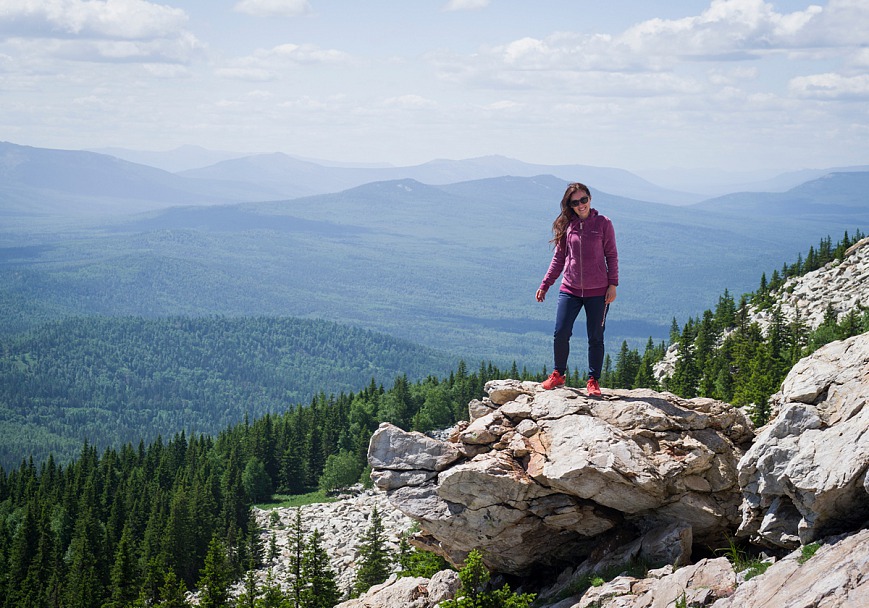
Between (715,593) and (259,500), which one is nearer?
(715,593)

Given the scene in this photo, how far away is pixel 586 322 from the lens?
19.3m

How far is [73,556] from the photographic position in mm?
65188

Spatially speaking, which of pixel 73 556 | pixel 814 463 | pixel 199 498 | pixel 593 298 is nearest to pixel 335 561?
pixel 199 498

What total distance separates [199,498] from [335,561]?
66.0 ft

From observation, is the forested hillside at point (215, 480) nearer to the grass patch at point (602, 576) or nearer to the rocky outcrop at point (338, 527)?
the rocky outcrop at point (338, 527)

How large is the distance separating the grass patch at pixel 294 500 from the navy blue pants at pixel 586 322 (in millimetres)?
58938

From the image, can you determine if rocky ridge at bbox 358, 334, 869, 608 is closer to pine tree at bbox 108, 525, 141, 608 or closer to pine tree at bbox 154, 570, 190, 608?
pine tree at bbox 154, 570, 190, 608

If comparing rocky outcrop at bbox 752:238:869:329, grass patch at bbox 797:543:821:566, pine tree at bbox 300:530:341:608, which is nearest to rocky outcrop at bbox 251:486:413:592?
pine tree at bbox 300:530:341:608

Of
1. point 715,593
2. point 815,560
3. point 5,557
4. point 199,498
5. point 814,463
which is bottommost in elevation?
point 5,557

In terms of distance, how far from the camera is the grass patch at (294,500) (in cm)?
7774

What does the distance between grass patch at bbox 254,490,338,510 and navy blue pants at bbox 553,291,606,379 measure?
5894cm

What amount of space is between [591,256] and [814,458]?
7.30 metres

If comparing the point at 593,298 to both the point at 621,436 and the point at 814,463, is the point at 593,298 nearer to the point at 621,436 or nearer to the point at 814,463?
the point at 621,436

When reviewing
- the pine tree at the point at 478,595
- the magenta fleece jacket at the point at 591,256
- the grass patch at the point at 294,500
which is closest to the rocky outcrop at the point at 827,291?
the grass patch at the point at 294,500
